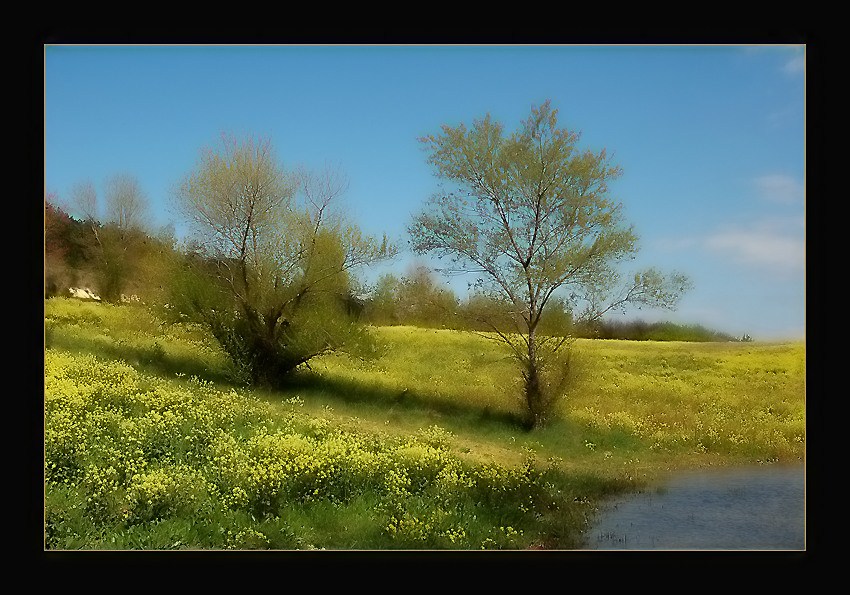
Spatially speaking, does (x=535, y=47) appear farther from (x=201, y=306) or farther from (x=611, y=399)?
(x=201, y=306)

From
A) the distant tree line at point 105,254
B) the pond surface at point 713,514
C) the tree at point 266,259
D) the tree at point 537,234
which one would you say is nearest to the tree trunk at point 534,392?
the tree at point 537,234

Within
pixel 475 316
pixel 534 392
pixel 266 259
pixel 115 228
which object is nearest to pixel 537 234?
pixel 475 316

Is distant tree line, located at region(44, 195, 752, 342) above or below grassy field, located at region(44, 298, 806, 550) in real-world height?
above

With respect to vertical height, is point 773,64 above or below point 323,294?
above

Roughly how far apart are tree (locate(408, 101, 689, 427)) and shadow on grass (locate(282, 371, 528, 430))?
0.98 feet

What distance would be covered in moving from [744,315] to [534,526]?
8.15ft

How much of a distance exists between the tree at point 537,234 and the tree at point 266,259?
31.3 inches

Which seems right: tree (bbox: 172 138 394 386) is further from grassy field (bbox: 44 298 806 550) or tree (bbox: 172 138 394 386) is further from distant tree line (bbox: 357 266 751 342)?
distant tree line (bbox: 357 266 751 342)

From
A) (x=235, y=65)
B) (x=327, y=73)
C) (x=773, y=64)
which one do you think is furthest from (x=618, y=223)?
(x=235, y=65)

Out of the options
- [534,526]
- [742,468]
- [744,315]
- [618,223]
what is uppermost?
[618,223]

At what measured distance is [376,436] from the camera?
20.3 ft

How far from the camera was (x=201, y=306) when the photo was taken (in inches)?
251

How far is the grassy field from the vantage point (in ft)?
19.5

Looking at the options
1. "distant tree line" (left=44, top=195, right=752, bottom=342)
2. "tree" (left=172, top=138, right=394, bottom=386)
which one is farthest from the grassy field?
"tree" (left=172, top=138, right=394, bottom=386)
